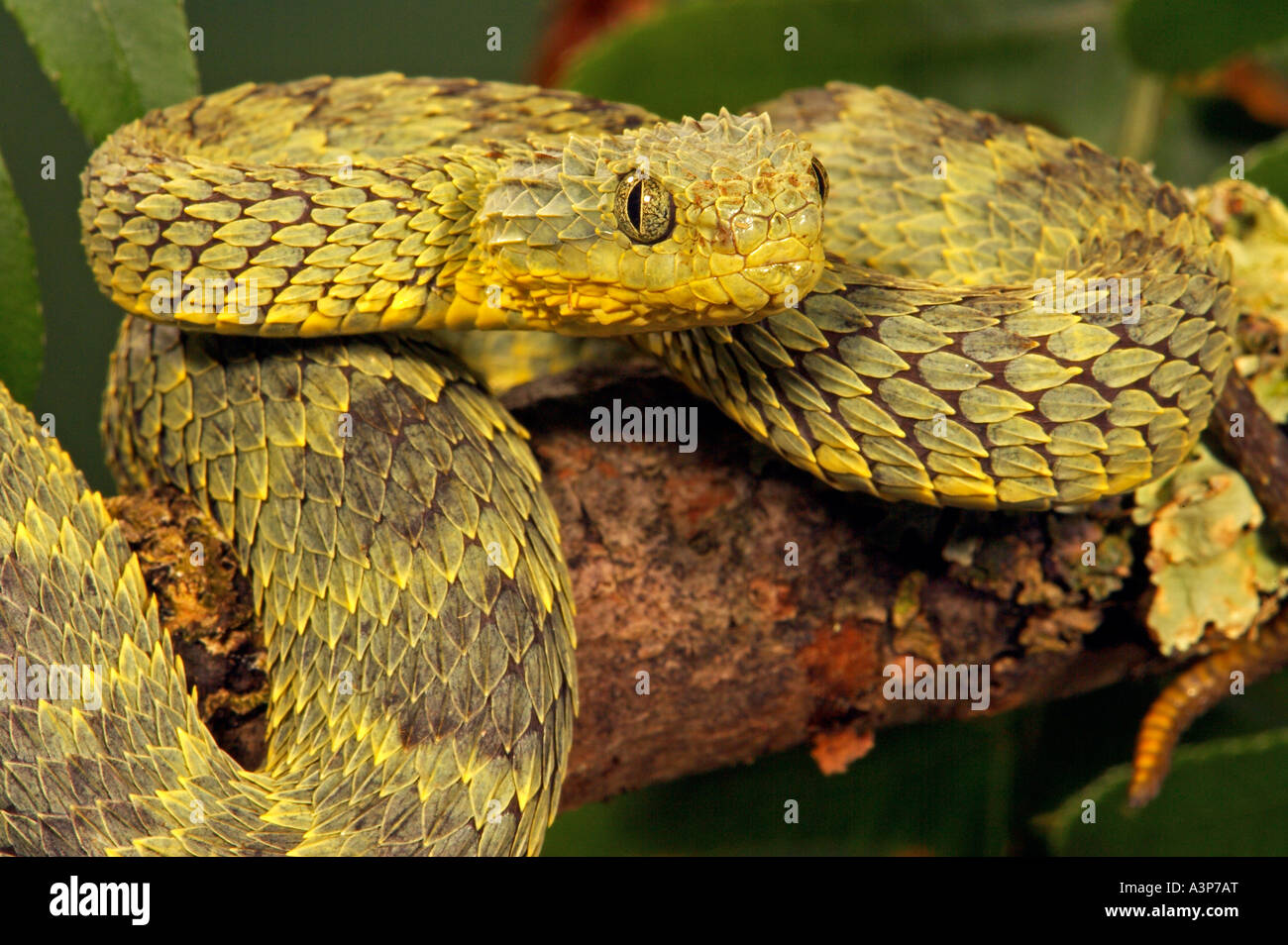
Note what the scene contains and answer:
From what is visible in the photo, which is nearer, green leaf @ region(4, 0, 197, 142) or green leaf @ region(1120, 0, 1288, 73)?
green leaf @ region(4, 0, 197, 142)

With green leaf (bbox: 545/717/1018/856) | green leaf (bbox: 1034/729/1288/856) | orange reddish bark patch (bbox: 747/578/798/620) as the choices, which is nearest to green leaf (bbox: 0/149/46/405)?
orange reddish bark patch (bbox: 747/578/798/620)

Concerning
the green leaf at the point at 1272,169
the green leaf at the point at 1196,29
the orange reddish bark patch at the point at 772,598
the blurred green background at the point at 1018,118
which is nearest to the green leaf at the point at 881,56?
the blurred green background at the point at 1018,118

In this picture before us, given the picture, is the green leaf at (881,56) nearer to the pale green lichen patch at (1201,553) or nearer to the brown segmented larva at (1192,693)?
the pale green lichen patch at (1201,553)

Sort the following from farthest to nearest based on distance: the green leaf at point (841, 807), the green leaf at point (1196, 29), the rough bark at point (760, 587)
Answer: the green leaf at point (841, 807) → the green leaf at point (1196, 29) → the rough bark at point (760, 587)

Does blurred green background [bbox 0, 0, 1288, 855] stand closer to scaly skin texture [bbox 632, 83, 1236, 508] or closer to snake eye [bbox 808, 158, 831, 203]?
scaly skin texture [bbox 632, 83, 1236, 508]

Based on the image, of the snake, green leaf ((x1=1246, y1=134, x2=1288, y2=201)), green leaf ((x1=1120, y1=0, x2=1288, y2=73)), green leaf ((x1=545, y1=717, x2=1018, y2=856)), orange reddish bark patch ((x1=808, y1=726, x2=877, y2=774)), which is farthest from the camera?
green leaf ((x1=545, y1=717, x2=1018, y2=856))

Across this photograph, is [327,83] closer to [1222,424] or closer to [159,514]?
[159,514]
